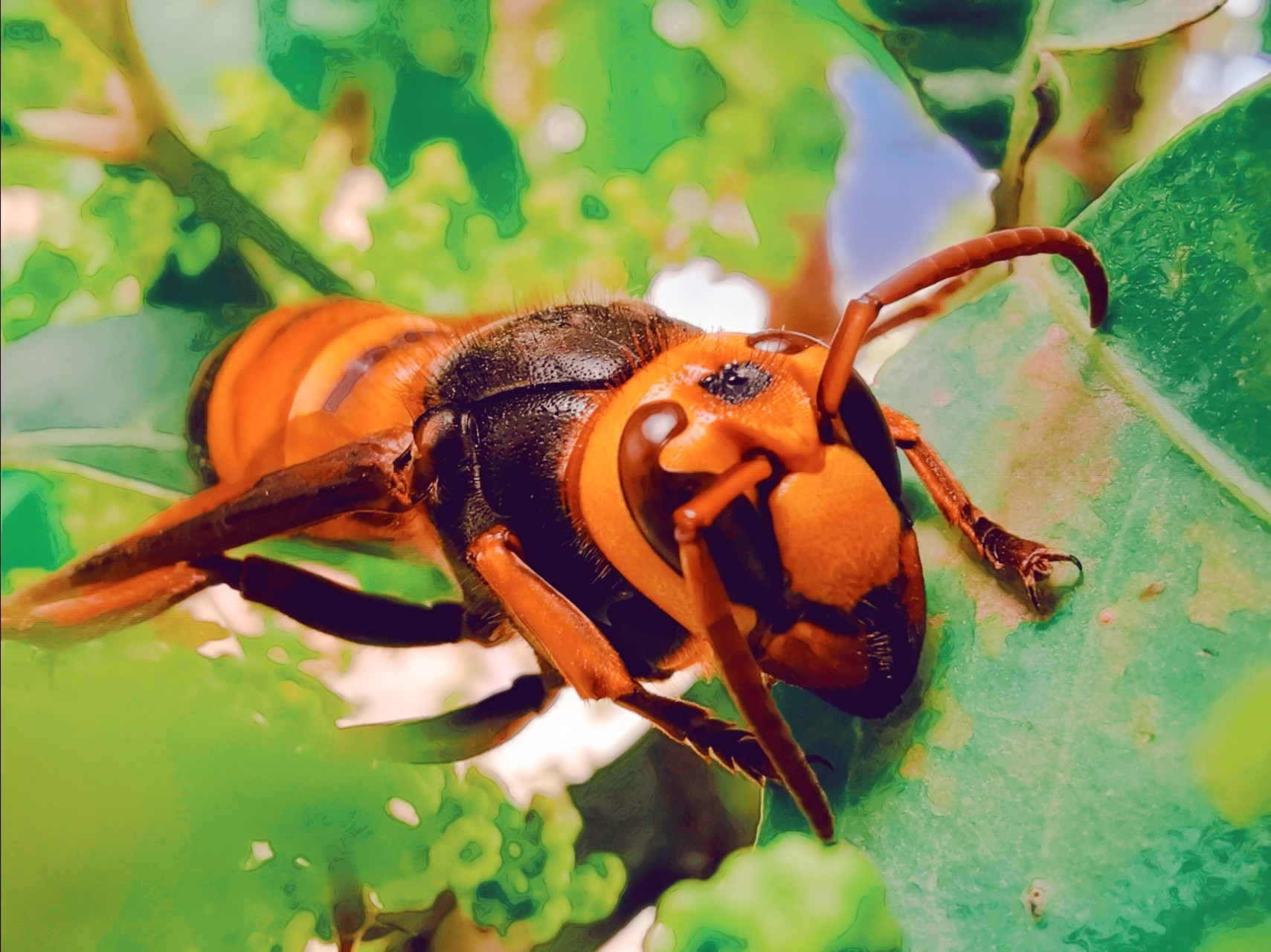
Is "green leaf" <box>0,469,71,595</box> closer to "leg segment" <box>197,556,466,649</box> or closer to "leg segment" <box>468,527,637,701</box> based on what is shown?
"leg segment" <box>197,556,466,649</box>

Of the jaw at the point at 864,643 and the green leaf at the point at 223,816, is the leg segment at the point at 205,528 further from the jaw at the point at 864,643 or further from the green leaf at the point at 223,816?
the jaw at the point at 864,643

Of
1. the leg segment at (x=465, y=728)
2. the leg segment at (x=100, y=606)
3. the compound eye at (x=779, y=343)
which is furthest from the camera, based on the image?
the leg segment at (x=465, y=728)

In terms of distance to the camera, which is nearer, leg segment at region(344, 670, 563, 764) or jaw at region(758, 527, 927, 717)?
→ jaw at region(758, 527, 927, 717)

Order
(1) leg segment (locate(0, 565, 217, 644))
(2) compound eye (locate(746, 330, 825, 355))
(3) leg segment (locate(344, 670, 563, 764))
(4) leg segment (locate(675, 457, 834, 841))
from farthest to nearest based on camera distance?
1. (3) leg segment (locate(344, 670, 563, 764))
2. (1) leg segment (locate(0, 565, 217, 644))
3. (2) compound eye (locate(746, 330, 825, 355))
4. (4) leg segment (locate(675, 457, 834, 841))

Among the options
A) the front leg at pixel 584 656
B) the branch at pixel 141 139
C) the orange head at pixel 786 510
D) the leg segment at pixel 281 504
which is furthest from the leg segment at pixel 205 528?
the branch at pixel 141 139

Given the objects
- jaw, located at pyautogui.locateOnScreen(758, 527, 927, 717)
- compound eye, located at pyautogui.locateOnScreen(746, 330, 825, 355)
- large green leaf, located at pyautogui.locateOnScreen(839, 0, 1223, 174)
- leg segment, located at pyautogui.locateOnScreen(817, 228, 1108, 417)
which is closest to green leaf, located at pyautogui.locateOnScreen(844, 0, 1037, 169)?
large green leaf, located at pyautogui.locateOnScreen(839, 0, 1223, 174)

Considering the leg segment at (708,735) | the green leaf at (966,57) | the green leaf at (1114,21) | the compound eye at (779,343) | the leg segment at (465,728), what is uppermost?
the green leaf at (1114,21)

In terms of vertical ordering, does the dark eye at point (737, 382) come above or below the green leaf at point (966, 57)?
below
